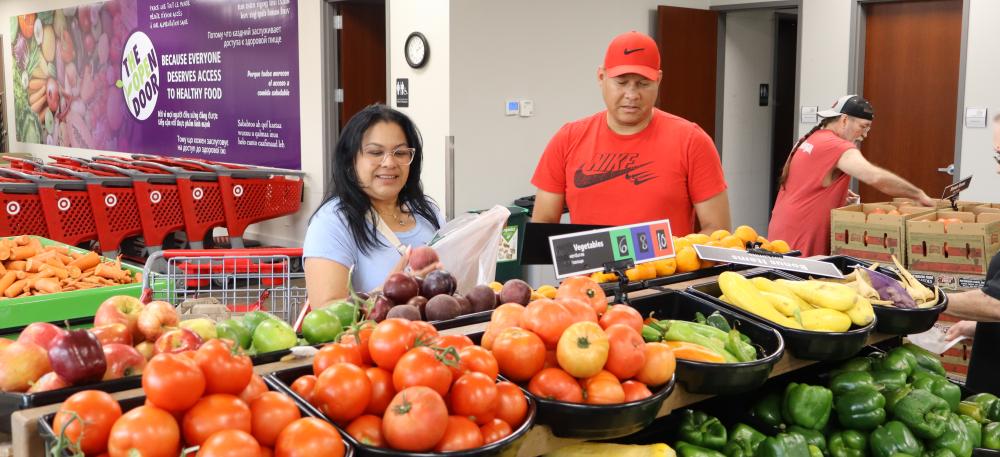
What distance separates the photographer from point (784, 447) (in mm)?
2109

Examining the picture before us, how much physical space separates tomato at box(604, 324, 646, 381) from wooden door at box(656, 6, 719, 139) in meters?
6.46

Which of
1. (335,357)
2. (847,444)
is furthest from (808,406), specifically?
(335,357)

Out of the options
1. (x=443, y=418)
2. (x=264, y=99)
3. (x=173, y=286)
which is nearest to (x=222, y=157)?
(x=264, y=99)

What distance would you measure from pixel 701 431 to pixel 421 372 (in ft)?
2.98

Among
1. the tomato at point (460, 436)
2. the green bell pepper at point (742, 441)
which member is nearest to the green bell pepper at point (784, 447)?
the green bell pepper at point (742, 441)

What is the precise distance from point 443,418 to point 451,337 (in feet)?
1.09

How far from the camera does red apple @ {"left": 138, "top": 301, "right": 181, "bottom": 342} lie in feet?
5.43

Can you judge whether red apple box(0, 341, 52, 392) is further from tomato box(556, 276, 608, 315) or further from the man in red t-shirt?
the man in red t-shirt

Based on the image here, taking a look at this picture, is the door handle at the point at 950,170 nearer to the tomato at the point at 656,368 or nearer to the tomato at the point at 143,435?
the tomato at the point at 656,368

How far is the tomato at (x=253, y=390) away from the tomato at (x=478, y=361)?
0.32m

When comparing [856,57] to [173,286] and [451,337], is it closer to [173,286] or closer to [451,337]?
[173,286]

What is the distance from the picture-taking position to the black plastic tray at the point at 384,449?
134cm

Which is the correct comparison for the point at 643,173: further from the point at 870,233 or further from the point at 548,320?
the point at 870,233

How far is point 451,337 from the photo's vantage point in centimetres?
166
